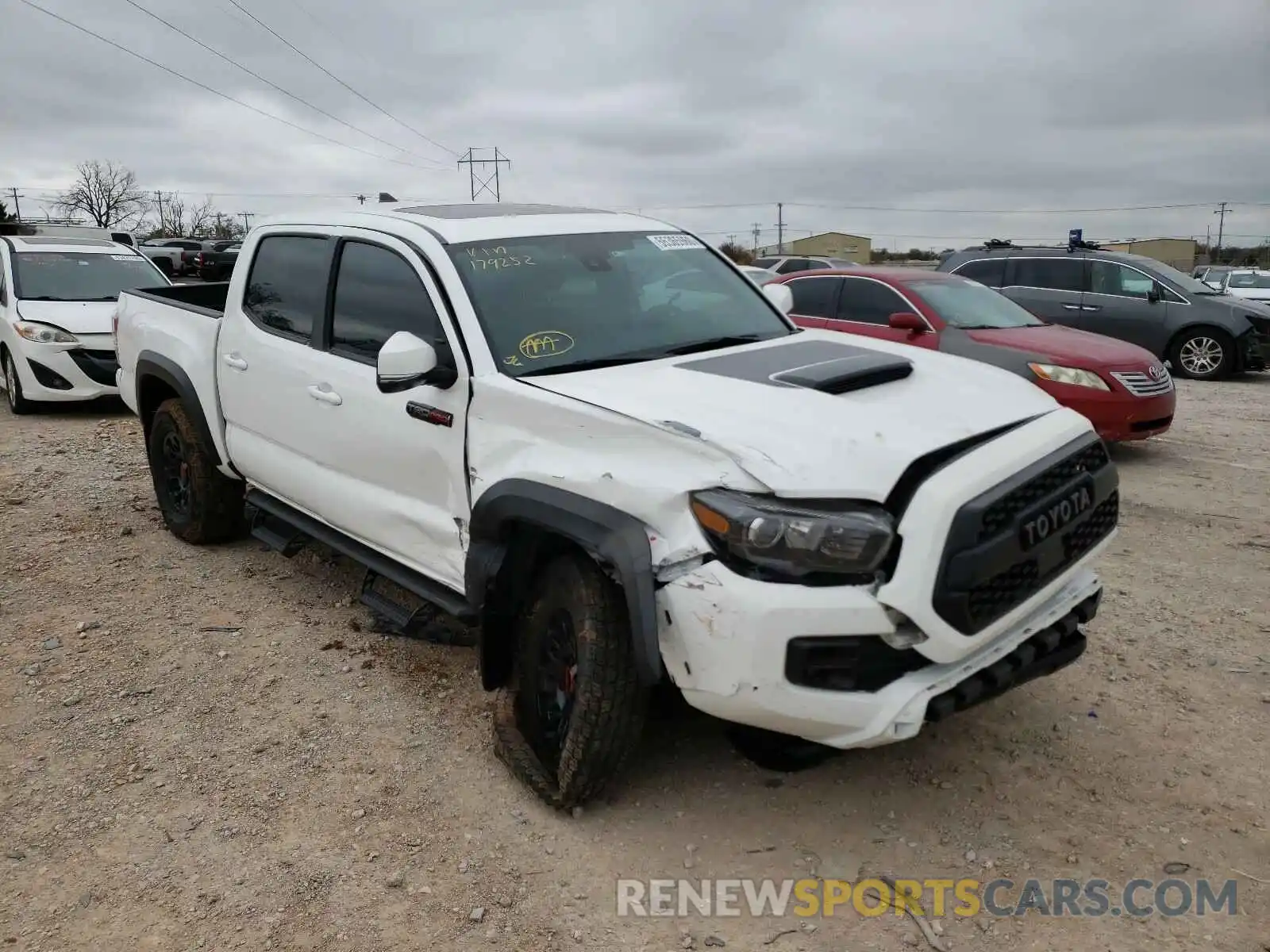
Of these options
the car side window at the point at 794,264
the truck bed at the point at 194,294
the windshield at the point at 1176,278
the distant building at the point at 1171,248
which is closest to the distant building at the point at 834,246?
the distant building at the point at 1171,248

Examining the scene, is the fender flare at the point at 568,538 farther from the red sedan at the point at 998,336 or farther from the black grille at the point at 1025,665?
the red sedan at the point at 998,336

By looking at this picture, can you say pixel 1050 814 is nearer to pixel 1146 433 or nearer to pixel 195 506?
pixel 195 506

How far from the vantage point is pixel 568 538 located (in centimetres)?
300

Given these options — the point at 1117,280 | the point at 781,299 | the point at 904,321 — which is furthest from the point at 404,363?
the point at 1117,280

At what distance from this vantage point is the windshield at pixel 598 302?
11.4 feet

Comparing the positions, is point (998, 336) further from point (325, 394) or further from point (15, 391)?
point (15, 391)

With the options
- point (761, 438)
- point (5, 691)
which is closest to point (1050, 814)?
point (761, 438)

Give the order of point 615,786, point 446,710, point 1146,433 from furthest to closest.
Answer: point 1146,433 < point 446,710 < point 615,786

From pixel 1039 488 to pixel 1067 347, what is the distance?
5.38 m

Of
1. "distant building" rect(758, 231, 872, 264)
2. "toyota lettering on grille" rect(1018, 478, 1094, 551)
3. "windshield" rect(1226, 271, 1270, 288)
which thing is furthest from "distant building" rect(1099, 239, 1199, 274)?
"toyota lettering on grille" rect(1018, 478, 1094, 551)

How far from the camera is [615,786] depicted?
3275mm

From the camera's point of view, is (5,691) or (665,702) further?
(5,691)

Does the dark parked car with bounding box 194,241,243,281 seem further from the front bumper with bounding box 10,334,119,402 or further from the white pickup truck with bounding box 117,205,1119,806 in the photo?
the white pickup truck with bounding box 117,205,1119,806

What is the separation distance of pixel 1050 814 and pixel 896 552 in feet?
3.98
